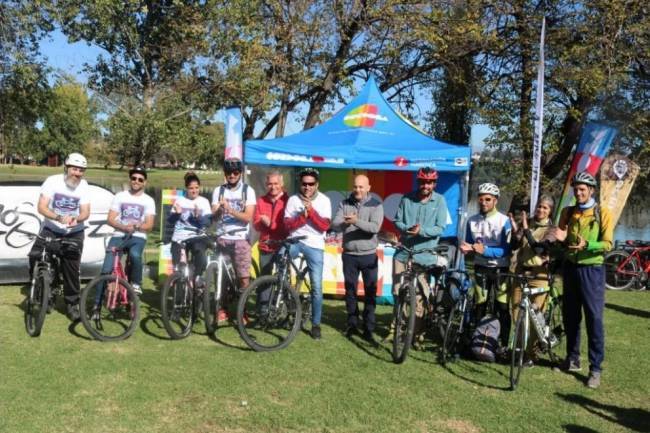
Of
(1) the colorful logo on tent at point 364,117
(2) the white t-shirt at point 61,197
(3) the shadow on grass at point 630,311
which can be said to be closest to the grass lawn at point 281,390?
(2) the white t-shirt at point 61,197

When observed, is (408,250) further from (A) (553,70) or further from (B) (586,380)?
(A) (553,70)

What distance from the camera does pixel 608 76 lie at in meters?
10.2

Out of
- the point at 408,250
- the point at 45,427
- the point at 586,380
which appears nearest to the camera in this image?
the point at 45,427

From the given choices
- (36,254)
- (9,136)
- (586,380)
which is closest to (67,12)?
(9,136)

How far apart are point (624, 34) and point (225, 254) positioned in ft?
28.1

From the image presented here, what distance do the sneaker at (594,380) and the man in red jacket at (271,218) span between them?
2.99 m

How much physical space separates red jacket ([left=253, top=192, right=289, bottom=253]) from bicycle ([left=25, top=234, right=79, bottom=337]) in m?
1.86

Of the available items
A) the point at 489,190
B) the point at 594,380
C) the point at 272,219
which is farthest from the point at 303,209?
the point at 594,380

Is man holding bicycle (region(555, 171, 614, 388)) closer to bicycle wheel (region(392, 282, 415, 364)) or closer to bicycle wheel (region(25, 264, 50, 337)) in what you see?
bicycle wheel (region(392, 282, 415, 364))

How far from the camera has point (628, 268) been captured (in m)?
10.3

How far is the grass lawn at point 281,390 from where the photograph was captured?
3.86m

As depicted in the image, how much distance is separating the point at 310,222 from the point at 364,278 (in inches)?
→ 30.7

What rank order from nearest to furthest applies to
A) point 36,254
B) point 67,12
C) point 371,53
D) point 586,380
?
point 586,380 < point 36,254 < point 67,12 < point 371,53

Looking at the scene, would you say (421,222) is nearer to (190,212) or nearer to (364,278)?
(364,278)
